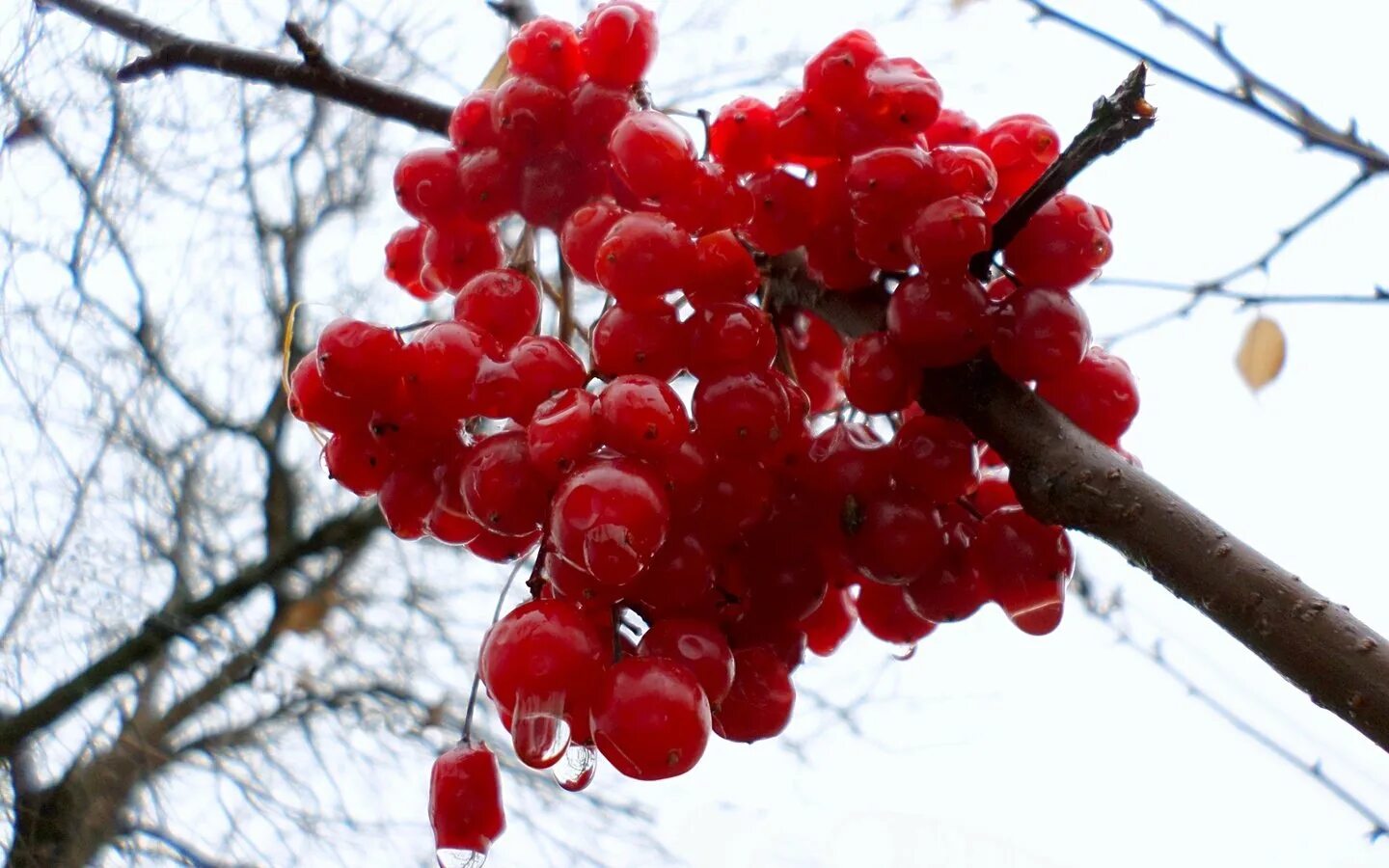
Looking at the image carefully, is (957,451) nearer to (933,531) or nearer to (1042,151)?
(933,531)

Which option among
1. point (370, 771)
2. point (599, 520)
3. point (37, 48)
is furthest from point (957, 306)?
point (370, 771)

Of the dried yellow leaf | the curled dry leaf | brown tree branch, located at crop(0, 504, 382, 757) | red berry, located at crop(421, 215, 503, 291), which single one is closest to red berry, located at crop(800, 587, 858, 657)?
red berry, located at crop(421, 215, 503, 291)

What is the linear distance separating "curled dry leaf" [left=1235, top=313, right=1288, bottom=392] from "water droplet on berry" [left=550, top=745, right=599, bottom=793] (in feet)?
2.07

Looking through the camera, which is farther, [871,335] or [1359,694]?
[871,335]

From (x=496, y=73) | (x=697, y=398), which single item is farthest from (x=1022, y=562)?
(x=496, y=73)

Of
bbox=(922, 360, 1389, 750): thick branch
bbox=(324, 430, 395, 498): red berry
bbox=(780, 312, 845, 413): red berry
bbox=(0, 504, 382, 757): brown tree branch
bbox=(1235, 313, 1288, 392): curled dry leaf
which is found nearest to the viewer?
bbox=(922, 360, 1389, 750): thick branch

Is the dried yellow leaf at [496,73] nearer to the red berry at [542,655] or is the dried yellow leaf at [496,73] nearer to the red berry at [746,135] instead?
the red berry at [746,135]

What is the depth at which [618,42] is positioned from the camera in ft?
1.34

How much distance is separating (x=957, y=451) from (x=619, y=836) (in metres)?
1.72

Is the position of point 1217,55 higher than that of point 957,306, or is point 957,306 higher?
point 1217,55

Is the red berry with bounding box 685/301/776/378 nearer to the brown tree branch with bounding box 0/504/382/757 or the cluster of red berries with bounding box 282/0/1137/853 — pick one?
the cluster of red berries with bounding box 282/0/1137/853

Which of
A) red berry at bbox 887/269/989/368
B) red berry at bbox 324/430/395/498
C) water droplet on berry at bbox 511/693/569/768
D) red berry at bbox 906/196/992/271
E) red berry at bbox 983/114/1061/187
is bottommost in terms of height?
water droplet on berry at bbox 511/693/569/768

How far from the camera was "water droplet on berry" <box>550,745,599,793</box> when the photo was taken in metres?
0.34

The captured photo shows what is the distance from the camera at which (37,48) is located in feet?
3.81
